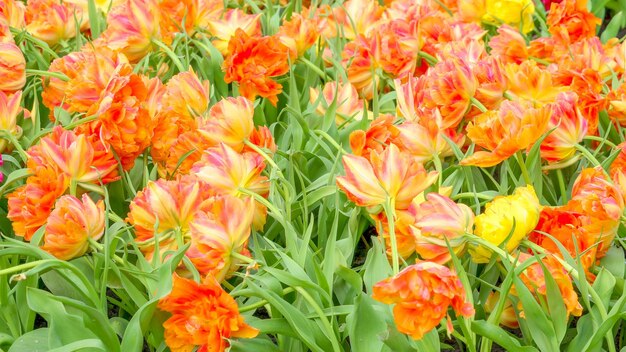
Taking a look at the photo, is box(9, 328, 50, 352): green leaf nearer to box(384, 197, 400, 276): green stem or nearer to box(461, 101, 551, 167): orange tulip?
box(384, 197, 400, 276): green stem

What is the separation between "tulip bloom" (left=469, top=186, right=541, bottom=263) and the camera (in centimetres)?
130

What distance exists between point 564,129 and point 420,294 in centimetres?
57

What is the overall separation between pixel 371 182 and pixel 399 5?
1.14 metres

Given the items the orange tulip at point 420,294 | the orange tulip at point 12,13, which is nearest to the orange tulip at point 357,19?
the orange tulip at point 12,13

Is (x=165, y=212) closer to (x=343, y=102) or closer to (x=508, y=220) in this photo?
(x=508, y=220)

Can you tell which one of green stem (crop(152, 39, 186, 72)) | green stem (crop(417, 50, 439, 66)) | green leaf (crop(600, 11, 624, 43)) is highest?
green stem (crop(152, 39, 186, 72))

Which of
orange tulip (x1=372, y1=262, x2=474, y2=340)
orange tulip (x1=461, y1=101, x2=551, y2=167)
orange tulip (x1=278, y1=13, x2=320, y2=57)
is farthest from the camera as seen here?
orange tulip (x1=278, y1=13, x2=320, y2=57)

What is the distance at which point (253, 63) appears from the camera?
6.23 feet

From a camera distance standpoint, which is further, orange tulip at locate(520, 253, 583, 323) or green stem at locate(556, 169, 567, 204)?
green stem at locate(556, 169, 567, 204)

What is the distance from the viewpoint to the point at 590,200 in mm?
1354

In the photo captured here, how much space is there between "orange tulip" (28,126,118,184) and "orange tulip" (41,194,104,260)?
0.13 m

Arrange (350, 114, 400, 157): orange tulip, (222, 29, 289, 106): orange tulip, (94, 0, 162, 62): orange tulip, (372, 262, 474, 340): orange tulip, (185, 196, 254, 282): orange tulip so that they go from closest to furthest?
(372, 262, 474, 340): orange tulip → (185, 196, 254, 282): orange tulip → (350, 114, 400, 157): orange tulip → (222, 29, 289, 106): orange tulip → (94, 0, 162, 62): orange tulip

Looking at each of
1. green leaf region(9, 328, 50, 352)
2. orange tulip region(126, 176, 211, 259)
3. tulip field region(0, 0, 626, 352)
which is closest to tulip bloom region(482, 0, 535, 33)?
tulip field region(0, 0, 626, 352)

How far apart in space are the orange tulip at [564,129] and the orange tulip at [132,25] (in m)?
0.90
